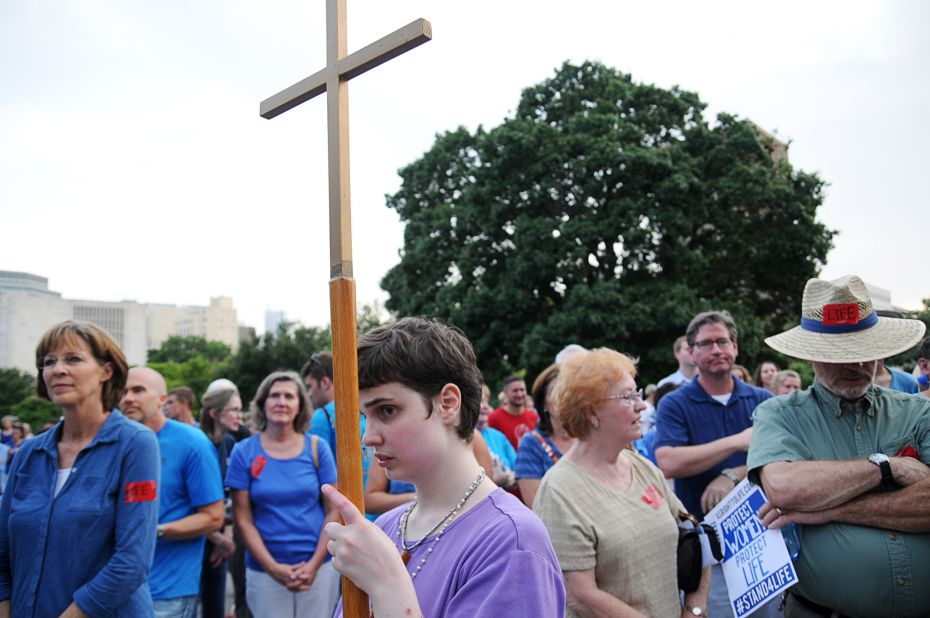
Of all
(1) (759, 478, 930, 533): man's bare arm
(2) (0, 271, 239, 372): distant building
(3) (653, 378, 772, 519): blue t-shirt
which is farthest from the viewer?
(2) (0, 271, 239, 372): distant building

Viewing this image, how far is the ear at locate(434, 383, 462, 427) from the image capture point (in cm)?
177

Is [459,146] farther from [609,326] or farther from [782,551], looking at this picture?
[782,551]

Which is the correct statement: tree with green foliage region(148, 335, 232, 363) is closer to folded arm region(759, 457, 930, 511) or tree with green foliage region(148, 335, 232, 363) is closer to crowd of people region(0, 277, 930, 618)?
crowd of people region(0, 277, 930, 618)

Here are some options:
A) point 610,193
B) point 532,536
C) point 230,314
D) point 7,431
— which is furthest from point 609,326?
point 230,314

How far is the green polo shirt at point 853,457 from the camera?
8.66 ft

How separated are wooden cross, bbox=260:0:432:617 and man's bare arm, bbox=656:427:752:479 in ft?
9.22

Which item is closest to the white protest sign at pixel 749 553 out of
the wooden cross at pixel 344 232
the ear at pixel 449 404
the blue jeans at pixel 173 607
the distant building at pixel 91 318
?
the ear at pixel 449 404

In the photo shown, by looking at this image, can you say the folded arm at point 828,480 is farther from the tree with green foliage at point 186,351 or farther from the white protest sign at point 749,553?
the tree with green foliage at point 186,351

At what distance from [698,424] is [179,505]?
3.18 m

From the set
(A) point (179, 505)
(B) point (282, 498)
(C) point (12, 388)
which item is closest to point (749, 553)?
(B) point (282, 498)

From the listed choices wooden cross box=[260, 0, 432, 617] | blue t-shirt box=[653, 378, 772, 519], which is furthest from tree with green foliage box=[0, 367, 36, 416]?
wooden cross box=[260, 0, 432, 617]

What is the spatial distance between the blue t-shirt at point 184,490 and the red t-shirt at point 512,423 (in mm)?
3815

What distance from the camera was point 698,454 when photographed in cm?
391

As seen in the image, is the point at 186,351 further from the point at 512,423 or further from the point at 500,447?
the point at 500,447
